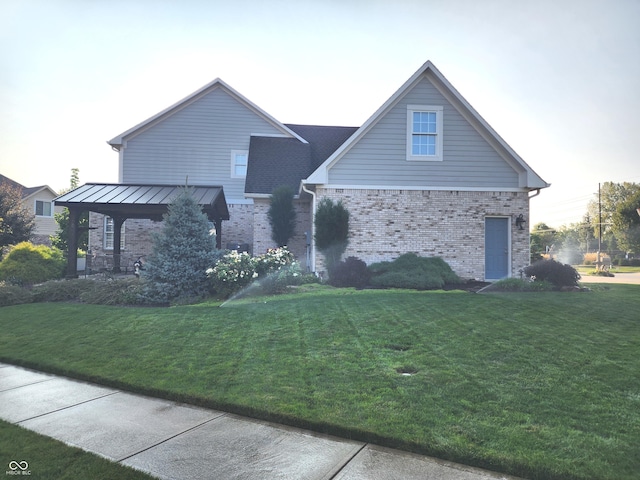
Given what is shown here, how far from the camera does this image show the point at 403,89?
44.7ft

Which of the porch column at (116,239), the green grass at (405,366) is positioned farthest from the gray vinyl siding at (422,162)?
the porch column at (116,239)

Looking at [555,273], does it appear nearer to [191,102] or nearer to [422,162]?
[422,162]

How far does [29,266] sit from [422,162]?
1465 cm

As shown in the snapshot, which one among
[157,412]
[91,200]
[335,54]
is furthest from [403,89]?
[157,412]

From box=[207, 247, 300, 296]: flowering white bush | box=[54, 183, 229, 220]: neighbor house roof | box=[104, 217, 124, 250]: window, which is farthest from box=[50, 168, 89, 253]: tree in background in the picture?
box=[207, 247, 300, 296]: flowering white bush

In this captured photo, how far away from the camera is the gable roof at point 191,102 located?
742 inches

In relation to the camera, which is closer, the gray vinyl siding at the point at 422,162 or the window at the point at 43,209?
the gray vinyl siding at the point at 422,162

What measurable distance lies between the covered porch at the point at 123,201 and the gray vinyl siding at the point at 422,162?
4691 millimetres

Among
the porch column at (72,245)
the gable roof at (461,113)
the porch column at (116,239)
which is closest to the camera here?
the porch column at (72,245)

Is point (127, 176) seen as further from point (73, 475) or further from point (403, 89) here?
point (73, 475)

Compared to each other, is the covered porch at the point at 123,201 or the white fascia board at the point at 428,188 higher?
the white fascia board at the point at 428,188

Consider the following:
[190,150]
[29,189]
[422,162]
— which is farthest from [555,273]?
[29,189]

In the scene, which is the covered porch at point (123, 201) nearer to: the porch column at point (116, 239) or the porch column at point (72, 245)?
the porch column at point (72, 245)

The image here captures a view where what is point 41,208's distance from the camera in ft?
113
